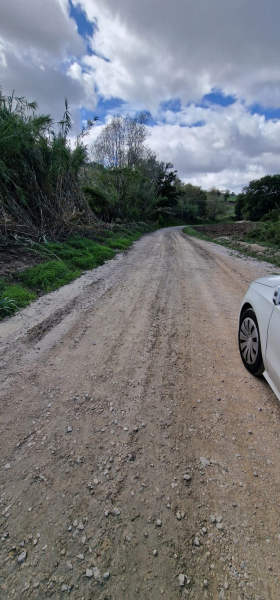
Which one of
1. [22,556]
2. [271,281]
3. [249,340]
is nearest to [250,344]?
[249,340]

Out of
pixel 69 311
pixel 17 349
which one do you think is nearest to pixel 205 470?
pixel 17 349

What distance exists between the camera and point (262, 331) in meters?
2.52

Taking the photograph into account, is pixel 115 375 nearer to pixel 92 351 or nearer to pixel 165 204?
pixel 92 351

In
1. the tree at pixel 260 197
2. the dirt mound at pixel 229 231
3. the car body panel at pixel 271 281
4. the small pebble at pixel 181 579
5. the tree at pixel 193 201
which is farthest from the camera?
the tree at pixel 193 201

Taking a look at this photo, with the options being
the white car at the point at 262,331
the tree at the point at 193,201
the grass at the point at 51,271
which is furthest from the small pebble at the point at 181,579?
the tree at the point at 193,201

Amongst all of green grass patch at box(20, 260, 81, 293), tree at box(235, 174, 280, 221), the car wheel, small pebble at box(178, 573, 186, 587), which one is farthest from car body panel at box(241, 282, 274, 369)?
tree at box(235, 174, 280, 221)

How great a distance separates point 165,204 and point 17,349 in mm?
42314

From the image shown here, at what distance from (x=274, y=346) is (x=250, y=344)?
63cm

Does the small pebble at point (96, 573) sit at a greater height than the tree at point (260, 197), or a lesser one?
lesser

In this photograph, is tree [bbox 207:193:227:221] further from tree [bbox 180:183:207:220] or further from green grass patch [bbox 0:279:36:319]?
green grass patch [bbox 0:279:36:319]

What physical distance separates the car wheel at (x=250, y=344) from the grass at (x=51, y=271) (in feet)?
11.9

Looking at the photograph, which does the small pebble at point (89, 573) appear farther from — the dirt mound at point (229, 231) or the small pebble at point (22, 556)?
the dirt mound at point (229, 231)

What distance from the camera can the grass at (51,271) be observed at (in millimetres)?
4434

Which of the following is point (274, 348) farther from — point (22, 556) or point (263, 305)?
point (22, 556)
